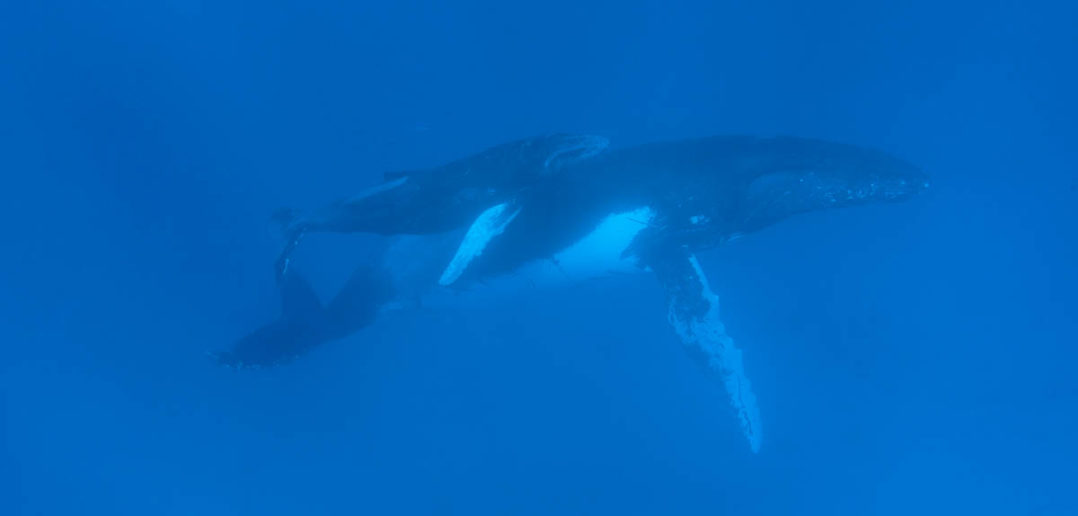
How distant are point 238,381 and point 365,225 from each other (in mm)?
6826

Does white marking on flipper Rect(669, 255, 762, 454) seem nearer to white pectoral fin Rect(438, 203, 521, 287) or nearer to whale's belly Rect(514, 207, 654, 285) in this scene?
whale's belly Rect(514, 207, 654, 285)

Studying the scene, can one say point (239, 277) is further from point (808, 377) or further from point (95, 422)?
point (808, 377)


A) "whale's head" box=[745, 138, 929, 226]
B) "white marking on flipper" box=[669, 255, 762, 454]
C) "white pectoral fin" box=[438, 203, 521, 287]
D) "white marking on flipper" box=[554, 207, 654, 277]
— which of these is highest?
"whale's head" box=[745, 138, 929, 226]

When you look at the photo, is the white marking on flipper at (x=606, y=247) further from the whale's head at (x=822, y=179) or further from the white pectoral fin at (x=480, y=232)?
the whale's head at (x=822, y=179)

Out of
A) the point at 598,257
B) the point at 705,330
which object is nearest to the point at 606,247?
the point at 598,257

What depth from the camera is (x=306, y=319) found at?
11.8 meters

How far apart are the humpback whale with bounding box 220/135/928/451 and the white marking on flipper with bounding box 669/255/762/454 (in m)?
0.02

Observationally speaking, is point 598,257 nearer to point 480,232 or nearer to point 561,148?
point 480,232

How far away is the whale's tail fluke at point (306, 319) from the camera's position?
37.3ft

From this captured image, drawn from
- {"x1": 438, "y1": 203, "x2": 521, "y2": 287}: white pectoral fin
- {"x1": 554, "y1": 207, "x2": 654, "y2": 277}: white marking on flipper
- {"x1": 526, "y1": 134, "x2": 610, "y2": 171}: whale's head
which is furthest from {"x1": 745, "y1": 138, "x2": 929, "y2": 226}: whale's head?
{"x1": 438, "y1": 203, "x2": 521, "y2": 287}: white pectoral fin

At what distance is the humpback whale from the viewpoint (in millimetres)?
8789

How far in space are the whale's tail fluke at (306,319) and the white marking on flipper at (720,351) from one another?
16.4ft

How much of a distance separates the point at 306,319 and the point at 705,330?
6.52 meters

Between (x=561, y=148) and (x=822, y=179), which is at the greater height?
(x=822, y=179)
